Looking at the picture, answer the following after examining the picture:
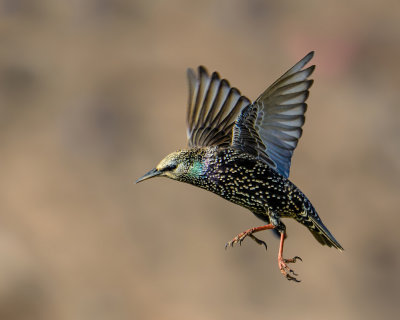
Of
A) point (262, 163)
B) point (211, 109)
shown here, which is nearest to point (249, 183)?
point (262, 163)

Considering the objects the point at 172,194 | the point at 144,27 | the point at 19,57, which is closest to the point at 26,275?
the point at 172,194

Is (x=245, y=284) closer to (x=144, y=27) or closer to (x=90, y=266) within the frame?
(x=90, y=266)

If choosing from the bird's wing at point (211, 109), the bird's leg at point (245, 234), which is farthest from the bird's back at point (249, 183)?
the bird's wing at point (211, 109)

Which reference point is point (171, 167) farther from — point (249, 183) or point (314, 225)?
point (314, 225)

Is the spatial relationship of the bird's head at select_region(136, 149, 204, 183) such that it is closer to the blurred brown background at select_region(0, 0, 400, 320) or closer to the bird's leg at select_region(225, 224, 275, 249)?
the bird's leg at select_region(225, 224, 275, 249)

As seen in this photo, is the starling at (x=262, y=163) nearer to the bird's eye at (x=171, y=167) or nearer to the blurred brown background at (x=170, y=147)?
the bird's eye at (x=171, y=167)

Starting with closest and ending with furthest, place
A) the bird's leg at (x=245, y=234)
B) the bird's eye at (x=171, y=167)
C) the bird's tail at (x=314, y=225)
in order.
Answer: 1. the bird's leg at (x=245, y=234)
2. the bird's eye at (x=171, y=167)
3. the bird's tail at (x=314, y=225)
